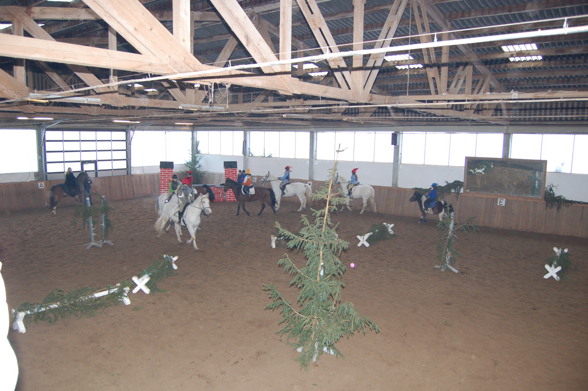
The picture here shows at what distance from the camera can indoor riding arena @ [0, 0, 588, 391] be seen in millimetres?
5816

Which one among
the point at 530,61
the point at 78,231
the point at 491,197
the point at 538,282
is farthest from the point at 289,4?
the point at 491,197

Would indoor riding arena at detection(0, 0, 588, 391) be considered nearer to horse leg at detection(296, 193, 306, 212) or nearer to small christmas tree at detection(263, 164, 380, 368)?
small christmas tree at detection(263, 164, 380, 368)

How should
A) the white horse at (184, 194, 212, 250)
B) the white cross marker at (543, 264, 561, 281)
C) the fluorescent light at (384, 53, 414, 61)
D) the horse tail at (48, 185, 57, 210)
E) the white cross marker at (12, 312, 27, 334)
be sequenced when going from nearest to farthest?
the white cross marker at (12, 312, 27, 334) → the fluorescent light at (384, 53, 414, 61) → the white cross marker at (543, 264, 561, 281) → the white horse at (184, 194, 212, 250) → the horse tail at (48, 185, 57, 210)

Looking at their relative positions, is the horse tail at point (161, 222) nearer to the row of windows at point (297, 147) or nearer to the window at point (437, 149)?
the row of windows at point (297, 147)

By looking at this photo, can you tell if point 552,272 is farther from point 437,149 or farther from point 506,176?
point 437,149

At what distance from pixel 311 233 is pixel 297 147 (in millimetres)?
20312

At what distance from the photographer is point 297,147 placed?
2628 centimetres

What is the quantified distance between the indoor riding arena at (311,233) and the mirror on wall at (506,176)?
72mm

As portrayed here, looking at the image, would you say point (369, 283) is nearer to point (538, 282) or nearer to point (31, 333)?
point (538, 282)

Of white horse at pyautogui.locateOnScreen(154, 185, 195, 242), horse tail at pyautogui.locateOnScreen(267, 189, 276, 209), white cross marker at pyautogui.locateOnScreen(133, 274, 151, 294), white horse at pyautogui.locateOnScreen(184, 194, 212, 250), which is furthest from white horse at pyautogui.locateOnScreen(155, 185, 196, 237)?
horse tail at pyautogui.locateOnScreen(267, 189, 276, 209)

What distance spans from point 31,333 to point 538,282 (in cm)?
1131

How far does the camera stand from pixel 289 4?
507cm

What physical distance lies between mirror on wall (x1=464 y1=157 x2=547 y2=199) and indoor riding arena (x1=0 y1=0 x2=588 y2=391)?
72 millimetres

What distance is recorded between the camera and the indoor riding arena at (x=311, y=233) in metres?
5.82
